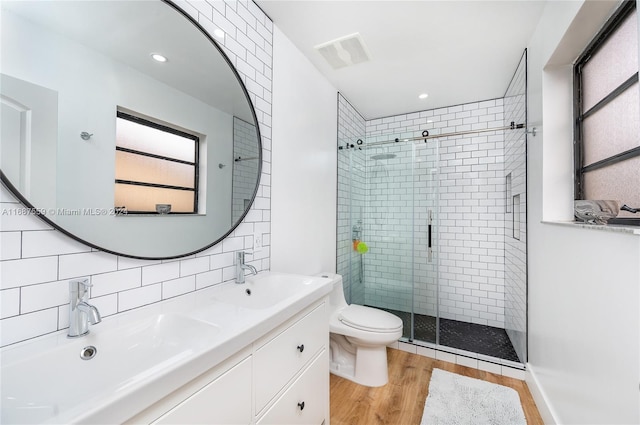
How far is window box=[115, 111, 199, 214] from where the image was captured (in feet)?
3.27

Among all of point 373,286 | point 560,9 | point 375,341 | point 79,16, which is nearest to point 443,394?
point 375,341

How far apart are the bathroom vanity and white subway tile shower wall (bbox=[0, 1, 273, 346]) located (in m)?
0.06

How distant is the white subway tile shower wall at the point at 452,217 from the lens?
2598 millimetres

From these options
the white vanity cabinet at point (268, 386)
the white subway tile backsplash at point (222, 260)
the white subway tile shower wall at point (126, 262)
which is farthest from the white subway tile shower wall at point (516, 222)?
the white subway tile backsplash at point (222, 260)

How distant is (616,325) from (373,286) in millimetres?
2057

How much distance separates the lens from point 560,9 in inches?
54.9

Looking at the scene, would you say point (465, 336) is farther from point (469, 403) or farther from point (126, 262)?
point (126, 262)

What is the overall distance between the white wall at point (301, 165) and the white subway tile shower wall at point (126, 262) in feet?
0.42

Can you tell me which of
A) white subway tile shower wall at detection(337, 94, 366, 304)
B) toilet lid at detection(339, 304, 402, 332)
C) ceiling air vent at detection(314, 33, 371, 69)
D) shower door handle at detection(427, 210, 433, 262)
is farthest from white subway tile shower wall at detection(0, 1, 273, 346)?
shower door handle at detection(427, 210, 433, 262)

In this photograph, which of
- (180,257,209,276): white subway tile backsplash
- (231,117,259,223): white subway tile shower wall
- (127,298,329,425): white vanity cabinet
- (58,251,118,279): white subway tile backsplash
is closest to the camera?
(127,298,329,425): white vanity cabinet

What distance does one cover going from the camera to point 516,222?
7.64ft

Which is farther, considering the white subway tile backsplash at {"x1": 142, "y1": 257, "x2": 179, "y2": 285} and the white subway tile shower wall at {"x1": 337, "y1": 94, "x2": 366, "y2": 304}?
the white subway tile shower wall at {"x1": 337, "y1": 94, "x2": 366, "y2": 304}

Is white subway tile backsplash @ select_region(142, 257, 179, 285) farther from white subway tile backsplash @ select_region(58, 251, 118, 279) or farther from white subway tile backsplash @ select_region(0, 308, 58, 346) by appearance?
white subway tile backsplash @ select_region(0, 308, 58, 346)

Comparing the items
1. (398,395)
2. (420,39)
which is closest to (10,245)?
(398,395)
